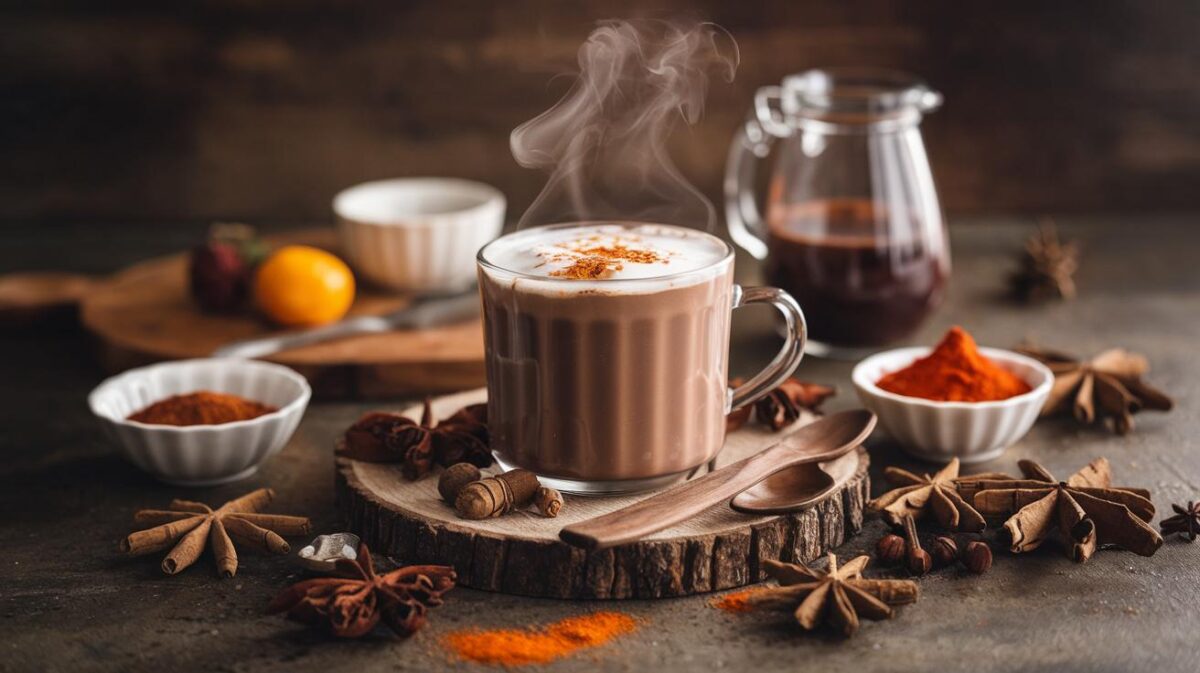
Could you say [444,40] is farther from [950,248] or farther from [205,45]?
[950,248]

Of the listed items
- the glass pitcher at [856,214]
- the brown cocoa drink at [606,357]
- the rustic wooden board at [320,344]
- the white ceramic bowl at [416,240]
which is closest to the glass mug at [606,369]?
the brown cocoa drink at [606,357]

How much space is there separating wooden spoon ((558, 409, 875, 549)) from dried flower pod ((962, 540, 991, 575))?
0.21m

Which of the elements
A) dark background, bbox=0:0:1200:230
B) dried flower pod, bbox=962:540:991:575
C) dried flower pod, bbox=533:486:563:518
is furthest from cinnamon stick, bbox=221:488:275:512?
dark background, bbox=0:0:1200:230

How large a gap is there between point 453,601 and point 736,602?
35cm

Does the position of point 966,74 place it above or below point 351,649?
above

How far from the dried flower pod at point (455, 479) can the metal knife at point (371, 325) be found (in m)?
0.85

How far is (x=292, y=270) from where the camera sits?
252cm

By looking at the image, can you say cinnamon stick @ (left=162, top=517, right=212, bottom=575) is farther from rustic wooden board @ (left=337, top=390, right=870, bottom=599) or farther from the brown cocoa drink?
the brown cocoa drink

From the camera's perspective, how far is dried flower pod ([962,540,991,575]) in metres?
1.61

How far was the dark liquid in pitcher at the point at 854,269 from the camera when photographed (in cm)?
242

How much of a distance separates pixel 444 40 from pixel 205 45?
2.21 feet

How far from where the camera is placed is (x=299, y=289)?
2516 millimetres

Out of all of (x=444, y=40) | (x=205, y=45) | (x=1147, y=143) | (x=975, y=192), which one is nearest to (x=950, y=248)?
(x=975, y=192)

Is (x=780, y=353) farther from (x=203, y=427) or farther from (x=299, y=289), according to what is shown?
(x=299, y=289)
